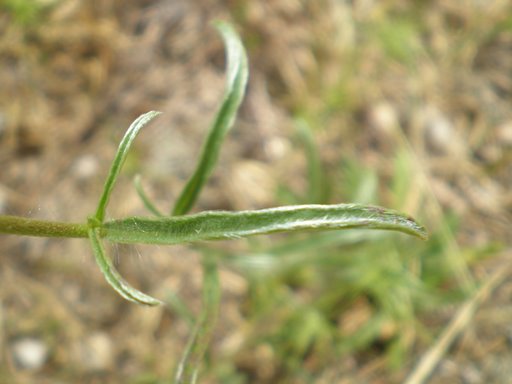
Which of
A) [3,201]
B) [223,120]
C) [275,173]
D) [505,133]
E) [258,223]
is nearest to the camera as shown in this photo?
[258,223]

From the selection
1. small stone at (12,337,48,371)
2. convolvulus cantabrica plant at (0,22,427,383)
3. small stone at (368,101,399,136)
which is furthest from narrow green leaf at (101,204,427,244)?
small stone at (368,101,399,136)

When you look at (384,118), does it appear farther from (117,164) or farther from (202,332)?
(117,164)

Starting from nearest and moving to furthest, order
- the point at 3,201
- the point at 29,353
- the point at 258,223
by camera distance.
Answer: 1. the point at 258,223
2. the point at 29,353
3. the point at 3,201

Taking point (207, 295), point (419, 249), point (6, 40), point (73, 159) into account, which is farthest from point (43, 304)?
point (419, 249)

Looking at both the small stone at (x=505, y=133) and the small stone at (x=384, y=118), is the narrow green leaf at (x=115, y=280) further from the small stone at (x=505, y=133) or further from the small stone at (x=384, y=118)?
the small stone at (x=505, y=133)

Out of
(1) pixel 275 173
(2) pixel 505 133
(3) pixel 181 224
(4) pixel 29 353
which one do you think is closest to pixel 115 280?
(3) pixel 181 224

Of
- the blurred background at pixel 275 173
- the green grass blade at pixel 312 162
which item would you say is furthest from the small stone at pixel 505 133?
the green grass blade at pixel 312 162
